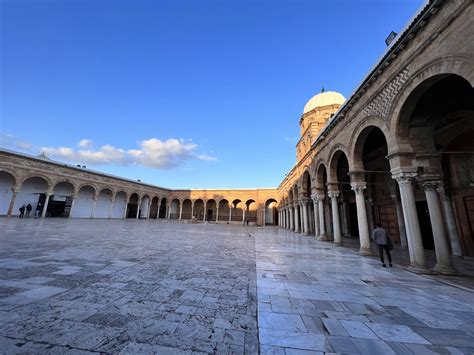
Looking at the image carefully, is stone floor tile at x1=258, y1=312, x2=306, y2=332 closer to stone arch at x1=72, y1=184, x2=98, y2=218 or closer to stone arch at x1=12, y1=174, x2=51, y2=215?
stone arch at x1=12, y1=174, x2=51, y2=215

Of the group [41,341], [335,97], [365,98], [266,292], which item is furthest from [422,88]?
[335,97]

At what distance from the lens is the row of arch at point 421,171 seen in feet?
18.5

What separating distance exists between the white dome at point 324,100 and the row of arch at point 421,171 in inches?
302

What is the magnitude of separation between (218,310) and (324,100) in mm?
19532

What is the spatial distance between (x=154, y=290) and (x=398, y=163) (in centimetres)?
673

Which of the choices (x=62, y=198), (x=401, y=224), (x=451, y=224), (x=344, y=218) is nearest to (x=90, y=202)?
(x=62, y=198)

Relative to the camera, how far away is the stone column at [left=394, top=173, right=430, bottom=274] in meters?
5.49

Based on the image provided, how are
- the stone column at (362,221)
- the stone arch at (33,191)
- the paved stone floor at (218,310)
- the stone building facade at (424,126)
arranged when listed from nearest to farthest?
the paved stone floor at (218,310)
the stone building facade at (424,126)
the stone column at (362,221)
the stone arch at (33,191)

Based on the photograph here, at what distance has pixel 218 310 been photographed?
2.83 metres

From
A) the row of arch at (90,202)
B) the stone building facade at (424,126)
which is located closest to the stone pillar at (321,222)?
the stone building facade at (424,126)

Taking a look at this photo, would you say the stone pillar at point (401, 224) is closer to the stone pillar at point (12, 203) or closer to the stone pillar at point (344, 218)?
the stone pillar at point (344, 218)

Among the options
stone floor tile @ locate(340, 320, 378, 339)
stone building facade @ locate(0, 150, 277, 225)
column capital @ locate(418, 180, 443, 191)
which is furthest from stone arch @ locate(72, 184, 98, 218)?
column capital @ locate(418, 180, 443, 191)

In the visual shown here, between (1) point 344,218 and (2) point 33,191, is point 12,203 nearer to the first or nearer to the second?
(2) point 33,191

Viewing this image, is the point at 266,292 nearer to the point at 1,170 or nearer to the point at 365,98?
the point at 365,98
